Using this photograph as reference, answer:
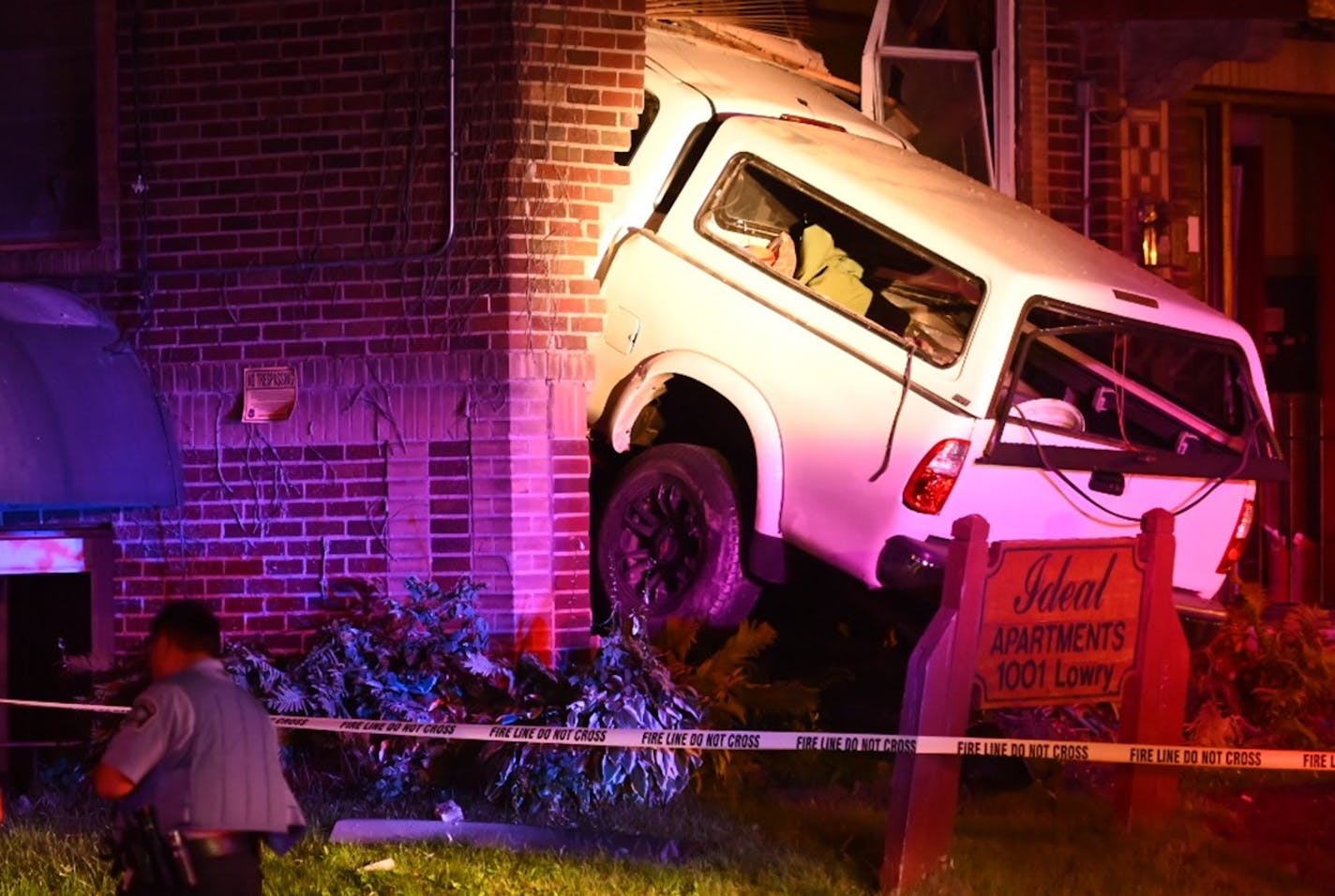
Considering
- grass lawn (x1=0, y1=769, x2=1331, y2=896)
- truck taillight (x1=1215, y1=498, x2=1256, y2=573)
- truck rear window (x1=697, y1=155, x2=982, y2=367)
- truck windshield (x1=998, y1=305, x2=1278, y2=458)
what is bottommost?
grass lawn (x1=0, y1=769, x2=1331, y2=896)

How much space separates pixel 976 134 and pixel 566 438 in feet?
13.1

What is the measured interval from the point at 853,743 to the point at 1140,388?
Result: 3163mm

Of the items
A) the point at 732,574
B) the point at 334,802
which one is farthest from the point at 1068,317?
the point at 334,802

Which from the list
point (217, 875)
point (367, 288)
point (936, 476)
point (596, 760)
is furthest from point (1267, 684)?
point (217, 875)

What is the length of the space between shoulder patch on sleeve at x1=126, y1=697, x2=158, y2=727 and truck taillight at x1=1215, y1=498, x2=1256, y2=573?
19.5 ft

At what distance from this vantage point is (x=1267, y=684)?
30.0ft

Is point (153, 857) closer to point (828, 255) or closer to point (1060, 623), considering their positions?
point (1060, 623)

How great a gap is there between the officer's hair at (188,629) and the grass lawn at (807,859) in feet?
6.34

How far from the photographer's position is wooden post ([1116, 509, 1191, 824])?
6.96 m

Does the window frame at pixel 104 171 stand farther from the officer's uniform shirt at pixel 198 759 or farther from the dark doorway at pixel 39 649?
the officer's uniform shirt at pixel 198 759

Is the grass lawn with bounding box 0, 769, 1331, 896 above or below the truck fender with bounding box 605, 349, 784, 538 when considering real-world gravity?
below

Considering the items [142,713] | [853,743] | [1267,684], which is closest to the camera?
[142,713]

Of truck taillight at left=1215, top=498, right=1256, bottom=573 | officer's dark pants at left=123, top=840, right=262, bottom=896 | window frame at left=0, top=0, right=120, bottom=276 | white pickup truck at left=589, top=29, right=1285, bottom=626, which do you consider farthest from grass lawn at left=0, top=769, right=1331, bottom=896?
window frame at left=0, top=0, right=120, bottom=276

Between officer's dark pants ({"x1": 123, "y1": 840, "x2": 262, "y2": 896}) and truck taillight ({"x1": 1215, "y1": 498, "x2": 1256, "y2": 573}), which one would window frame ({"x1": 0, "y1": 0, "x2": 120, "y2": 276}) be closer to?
officer's dark pants ({"x1": 123, "y1": 840, "x2": 262, "y2": 896})
